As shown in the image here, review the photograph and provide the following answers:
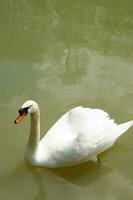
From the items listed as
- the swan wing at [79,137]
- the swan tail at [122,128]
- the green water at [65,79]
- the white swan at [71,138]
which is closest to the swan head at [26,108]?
the white swan at [71,138]

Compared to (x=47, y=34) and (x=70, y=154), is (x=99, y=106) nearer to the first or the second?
(x=70, y=154)

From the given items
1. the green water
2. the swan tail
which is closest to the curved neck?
the green water

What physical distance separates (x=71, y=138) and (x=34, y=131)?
0.35 metres

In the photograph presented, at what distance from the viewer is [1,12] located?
21.3ft

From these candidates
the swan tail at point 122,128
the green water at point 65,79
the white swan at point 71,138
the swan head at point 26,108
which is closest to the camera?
the swan head at point 26,108

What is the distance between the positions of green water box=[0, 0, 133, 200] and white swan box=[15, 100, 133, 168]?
0.65 ft

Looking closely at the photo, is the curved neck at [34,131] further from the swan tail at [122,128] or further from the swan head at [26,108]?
the swan tail at [122,128]

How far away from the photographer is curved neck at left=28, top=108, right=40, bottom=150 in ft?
12.5

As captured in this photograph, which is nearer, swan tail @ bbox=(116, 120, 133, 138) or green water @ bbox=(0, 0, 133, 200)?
green water @ bbox=(0, 0, 133, 200)

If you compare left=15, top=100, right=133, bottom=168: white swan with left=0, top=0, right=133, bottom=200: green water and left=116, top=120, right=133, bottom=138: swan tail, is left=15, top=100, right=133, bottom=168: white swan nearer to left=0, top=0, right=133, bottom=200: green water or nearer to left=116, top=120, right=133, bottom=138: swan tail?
left=116, top=120, right=133, bottom=138: swan tail

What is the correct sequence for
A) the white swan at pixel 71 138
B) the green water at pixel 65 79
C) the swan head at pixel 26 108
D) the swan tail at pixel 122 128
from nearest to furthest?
the swan head at pixel 26 108 < the white swan at pixel 71 138 < the green water at pixel 65 79 < the swan tail at pixel 122 128

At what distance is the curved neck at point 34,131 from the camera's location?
382 cm

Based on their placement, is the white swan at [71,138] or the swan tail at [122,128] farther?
the swan tail at [122,128]

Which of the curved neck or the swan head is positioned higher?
the swan head
